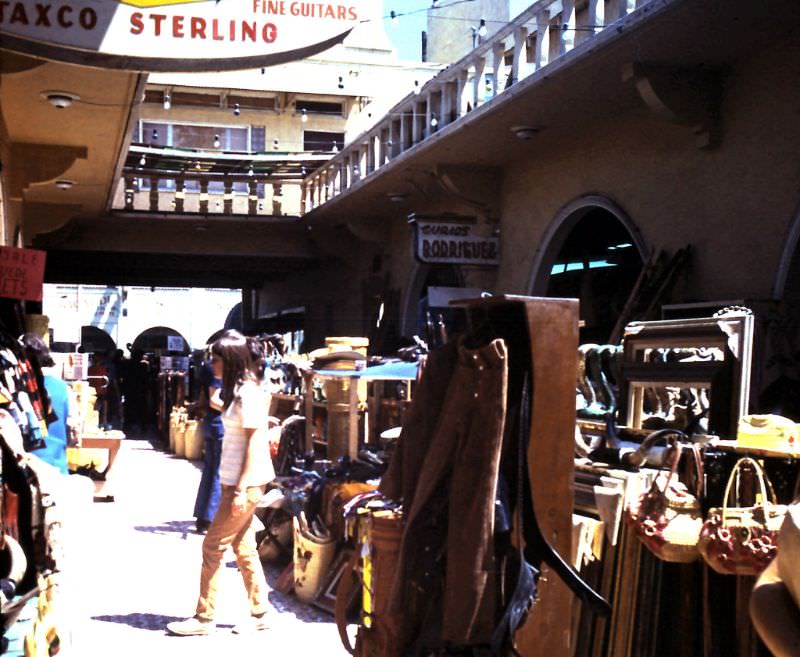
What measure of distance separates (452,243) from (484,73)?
81.3 inches

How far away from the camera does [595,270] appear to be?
13844 mm

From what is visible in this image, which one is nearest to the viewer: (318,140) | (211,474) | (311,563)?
(311,563)

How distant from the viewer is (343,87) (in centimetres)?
2955

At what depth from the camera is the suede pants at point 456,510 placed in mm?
2781

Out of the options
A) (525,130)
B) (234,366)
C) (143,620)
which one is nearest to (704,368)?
(234,366)

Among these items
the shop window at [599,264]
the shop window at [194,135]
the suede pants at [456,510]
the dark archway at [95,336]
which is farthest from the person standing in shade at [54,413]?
the dark archway at [95,336]

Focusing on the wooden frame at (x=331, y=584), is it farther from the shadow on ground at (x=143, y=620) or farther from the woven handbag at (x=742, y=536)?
the woven handbag at (x=742, y=536)

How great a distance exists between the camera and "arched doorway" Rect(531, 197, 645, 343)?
40.8ft

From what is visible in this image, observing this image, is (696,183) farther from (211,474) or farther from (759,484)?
(759,484)

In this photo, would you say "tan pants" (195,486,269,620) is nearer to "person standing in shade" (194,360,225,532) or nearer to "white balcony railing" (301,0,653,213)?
"person standing in shade" (194,360,225,532)

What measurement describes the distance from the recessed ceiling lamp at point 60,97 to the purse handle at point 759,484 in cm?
826

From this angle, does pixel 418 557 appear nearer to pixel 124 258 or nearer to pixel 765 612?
pixel 765 612

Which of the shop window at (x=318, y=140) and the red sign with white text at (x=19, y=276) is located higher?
the shop window at (x=318, y=140)

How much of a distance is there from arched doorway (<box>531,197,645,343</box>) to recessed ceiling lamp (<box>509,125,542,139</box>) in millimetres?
1393
